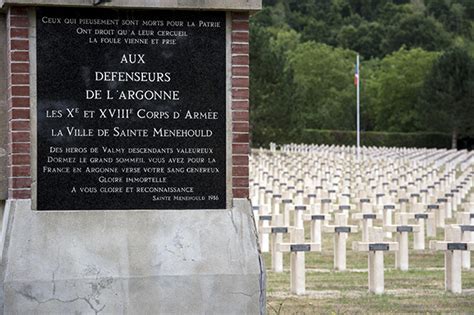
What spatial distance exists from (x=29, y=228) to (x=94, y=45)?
58.9 inches

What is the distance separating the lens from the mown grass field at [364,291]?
42.9 feet


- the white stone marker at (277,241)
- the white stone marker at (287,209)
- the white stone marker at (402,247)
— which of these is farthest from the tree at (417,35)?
the white stone marker at (277,241)

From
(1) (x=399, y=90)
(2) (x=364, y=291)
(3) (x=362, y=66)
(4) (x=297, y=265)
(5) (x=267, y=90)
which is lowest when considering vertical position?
(2) (x=364, y=291)

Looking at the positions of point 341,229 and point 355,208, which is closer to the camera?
point 341,229

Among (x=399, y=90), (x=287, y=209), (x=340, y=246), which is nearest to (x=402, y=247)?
(x=340, y=246)

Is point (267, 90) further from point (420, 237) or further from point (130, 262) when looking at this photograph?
point (130, 262)

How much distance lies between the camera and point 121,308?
1011 cm

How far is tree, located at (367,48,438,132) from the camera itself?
4021 inches

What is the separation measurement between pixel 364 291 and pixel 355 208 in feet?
38.5

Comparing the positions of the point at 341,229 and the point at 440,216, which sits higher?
the point at 341,229

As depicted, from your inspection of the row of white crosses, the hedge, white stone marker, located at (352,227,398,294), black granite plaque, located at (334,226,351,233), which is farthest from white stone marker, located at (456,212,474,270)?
the hedge

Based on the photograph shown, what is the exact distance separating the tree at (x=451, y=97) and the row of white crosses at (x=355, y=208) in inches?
1810

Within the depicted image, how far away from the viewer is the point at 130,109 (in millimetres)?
10328

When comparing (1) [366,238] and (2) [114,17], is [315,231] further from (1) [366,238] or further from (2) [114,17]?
(2) [114,17]
